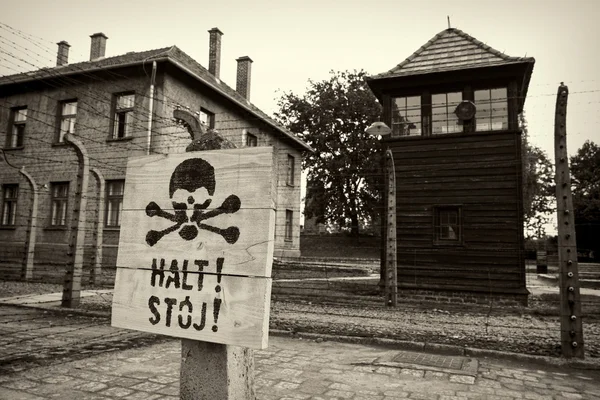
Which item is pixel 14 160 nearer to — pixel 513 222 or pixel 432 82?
pixel 432 82

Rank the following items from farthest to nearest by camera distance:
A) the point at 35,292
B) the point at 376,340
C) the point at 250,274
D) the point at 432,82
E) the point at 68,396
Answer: the point at 432,82 < the point at 35,292 < the point at 376,340 < the point at 68,396 < the point at 250,274

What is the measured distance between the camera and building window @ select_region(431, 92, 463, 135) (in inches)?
487

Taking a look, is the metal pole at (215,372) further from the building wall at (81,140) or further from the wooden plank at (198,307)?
the building wall at (81,140)

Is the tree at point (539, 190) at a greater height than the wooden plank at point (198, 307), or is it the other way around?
the tree at point (539, 190)

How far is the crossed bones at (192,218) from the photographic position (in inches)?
73.7

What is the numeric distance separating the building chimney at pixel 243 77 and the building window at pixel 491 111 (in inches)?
630

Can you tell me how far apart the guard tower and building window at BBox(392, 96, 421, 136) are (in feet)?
0.10

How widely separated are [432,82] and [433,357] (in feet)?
30.6

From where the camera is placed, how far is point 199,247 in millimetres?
1914

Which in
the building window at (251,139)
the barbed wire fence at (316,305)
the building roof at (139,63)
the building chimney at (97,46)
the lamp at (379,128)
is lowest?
the barbed wire fence at (316,305)

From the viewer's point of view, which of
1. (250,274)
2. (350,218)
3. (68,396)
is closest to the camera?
(250,274)

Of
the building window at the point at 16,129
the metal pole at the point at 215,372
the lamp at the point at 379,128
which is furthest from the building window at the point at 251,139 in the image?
the metal pole at the point at 215,372

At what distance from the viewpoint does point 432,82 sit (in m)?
12.6

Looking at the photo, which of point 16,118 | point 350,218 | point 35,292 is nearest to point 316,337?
point 35,292
